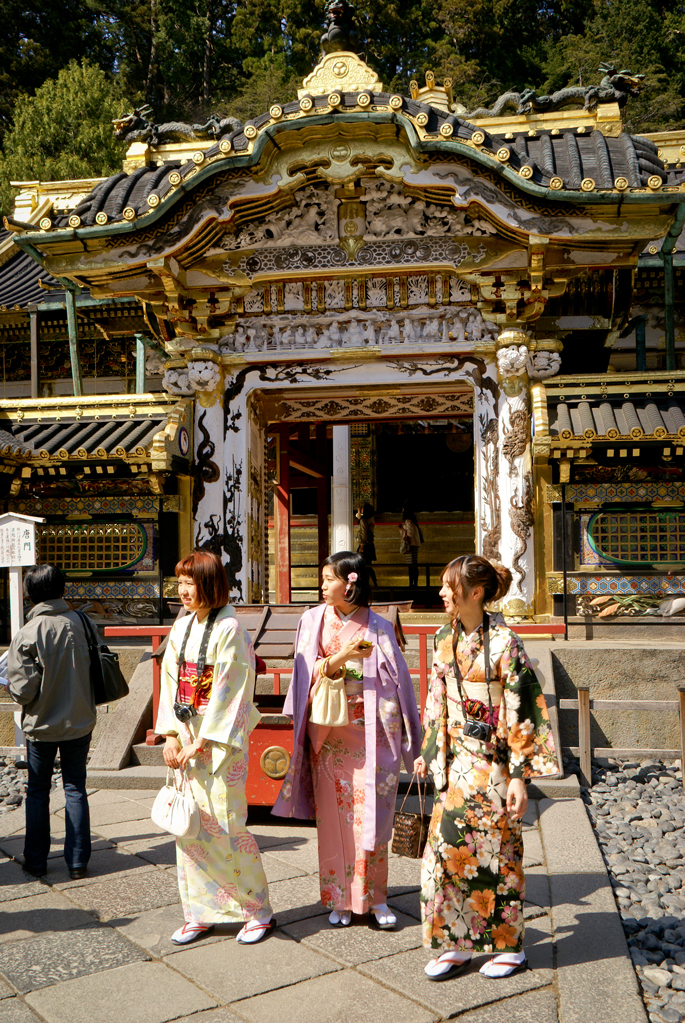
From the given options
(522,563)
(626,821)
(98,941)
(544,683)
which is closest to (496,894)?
(98,941)

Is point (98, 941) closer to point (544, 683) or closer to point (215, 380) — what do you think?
point (544, 683)

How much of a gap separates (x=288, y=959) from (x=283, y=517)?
8995mm

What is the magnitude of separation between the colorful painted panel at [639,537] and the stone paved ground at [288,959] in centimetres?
366

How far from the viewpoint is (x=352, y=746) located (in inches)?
144

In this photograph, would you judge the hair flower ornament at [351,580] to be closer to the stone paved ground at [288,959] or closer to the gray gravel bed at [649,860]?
the stone paved ground at [288,959]

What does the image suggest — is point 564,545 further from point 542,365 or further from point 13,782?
point 13,782

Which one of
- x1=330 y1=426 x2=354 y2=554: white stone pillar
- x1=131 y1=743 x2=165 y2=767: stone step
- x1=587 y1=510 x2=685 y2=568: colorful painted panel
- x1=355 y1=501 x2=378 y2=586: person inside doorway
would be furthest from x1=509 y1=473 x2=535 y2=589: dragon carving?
x1=355 y1=501 x2=378 y2=586: person inside doorway

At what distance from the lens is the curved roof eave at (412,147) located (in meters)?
6.80

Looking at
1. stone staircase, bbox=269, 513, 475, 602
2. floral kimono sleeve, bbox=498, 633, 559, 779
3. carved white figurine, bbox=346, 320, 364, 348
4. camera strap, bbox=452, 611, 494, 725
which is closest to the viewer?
A: floral kimono sleeve, bbox=498, 633, 559, 779

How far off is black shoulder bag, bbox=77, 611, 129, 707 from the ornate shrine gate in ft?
11.1

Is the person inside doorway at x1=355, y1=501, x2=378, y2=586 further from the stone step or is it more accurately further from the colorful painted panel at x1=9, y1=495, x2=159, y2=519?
the stone step

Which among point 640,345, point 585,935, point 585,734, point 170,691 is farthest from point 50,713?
point 640,345

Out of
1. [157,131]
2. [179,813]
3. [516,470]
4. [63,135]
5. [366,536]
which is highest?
[63,135]

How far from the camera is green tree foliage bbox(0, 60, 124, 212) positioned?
1803 centimetres
